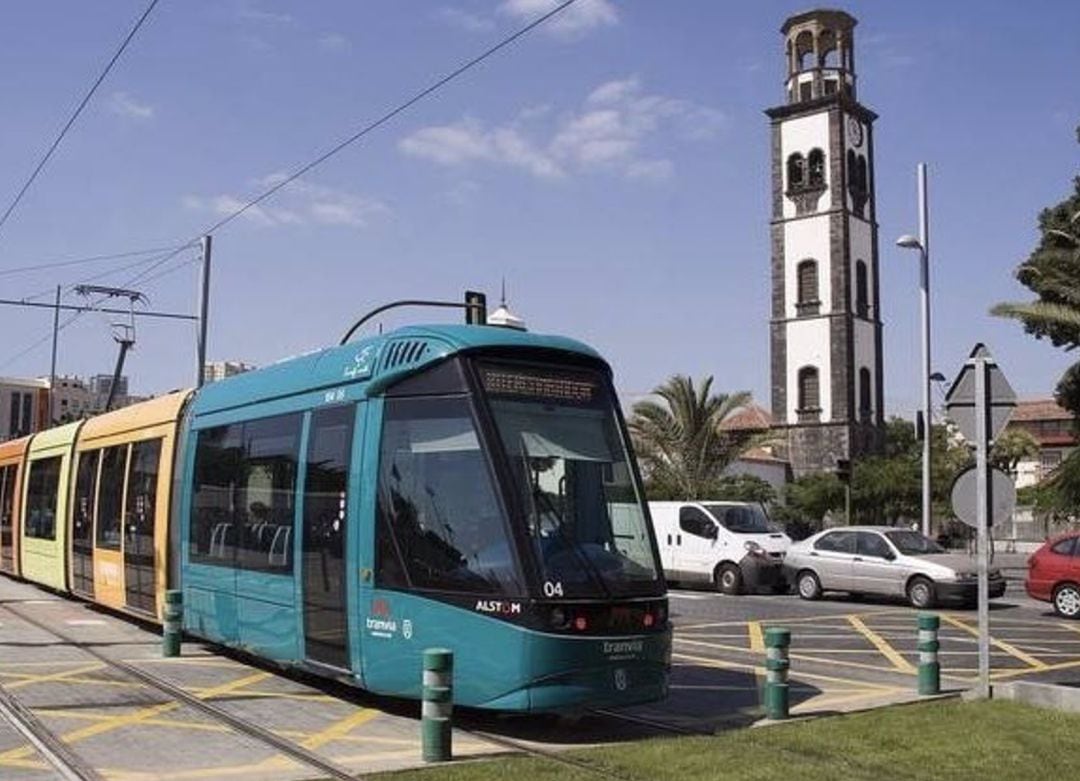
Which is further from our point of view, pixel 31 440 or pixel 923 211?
pixel 923 211

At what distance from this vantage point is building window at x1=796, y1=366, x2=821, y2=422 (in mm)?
63406

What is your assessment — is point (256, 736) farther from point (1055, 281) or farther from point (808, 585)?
point (1055, 281)

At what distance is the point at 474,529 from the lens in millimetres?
9445

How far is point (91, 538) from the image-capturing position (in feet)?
61.6

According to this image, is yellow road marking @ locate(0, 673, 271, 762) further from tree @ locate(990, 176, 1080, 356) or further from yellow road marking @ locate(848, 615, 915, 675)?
tree @ locate(990, 176, 1080, 356)

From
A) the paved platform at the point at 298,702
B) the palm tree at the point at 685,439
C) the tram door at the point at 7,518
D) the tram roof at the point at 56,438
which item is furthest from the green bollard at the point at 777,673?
the palm tree at the point at 685,439

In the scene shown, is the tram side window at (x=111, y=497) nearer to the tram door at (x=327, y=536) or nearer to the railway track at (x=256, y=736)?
the railway track at (x=256, y=736)

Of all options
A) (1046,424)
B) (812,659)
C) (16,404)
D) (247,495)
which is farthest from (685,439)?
(1046,424)

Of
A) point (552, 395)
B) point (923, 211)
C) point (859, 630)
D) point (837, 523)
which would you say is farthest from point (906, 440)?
point (552, 395)

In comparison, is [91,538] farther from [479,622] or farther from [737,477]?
[737,477]

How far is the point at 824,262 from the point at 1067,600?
43639 mm

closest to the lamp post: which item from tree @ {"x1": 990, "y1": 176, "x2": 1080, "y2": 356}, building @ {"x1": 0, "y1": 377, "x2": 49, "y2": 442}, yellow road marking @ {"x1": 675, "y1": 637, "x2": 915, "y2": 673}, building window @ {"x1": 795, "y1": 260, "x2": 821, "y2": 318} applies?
tree @ {"x1": 990, "y1": 176, "x2": 1080, "y2": 356}

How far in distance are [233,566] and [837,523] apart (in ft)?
142

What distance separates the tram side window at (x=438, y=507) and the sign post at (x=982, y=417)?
193 inches
